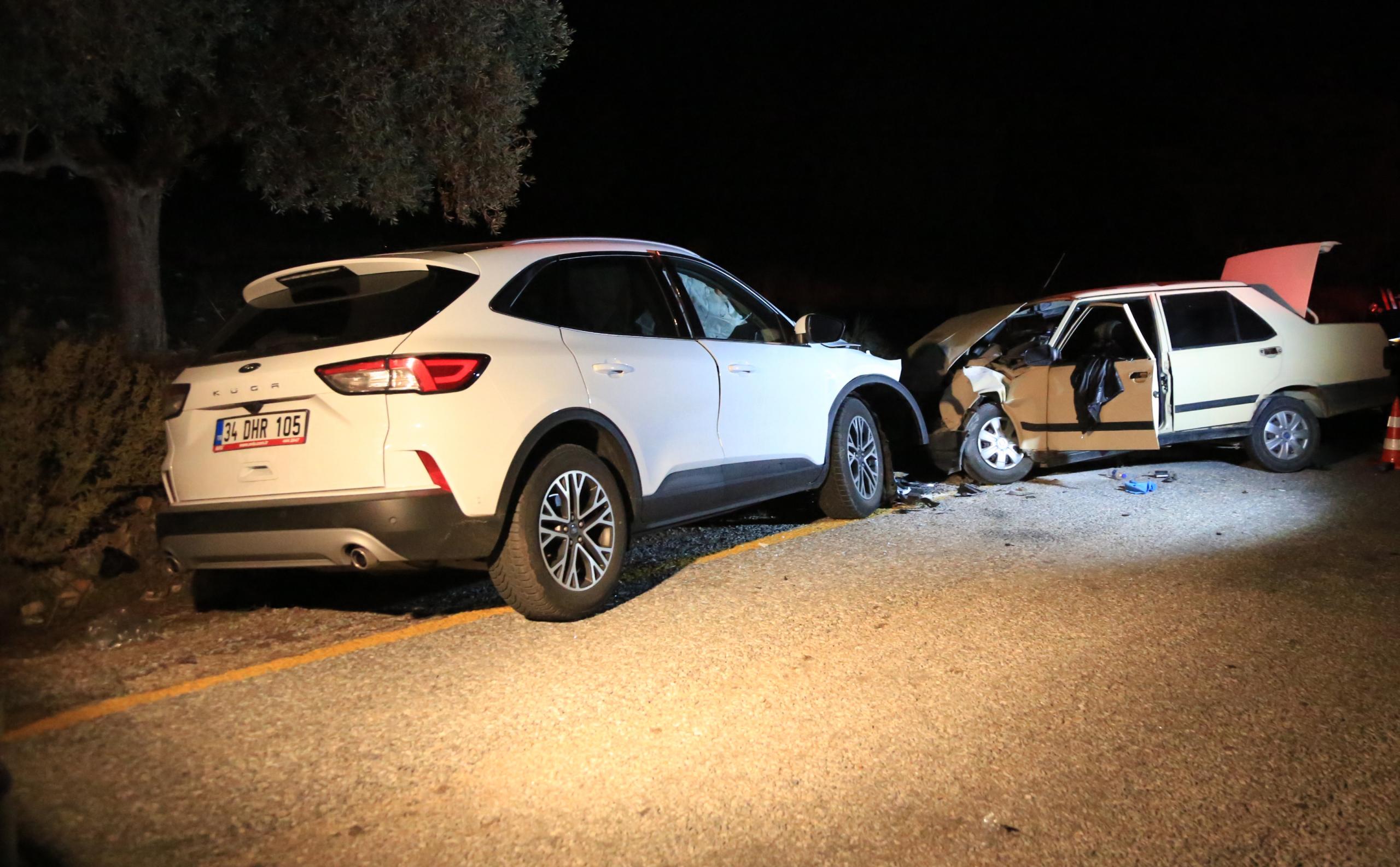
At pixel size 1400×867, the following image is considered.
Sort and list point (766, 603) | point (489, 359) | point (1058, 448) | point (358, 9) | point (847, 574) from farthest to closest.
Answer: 1. point (1058, 448)
2. point (358, 9)
3. point (847, 574)
4. point (766, 603)
5. point (489, 359)

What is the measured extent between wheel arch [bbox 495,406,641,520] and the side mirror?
Result: 201 cm

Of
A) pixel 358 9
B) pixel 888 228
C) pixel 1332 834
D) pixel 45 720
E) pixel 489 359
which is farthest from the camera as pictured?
pixel 888 228

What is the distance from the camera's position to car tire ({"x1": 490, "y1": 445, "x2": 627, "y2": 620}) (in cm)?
510

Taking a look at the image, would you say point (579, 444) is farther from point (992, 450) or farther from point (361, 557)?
point (992, 450)

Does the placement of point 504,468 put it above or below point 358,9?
below

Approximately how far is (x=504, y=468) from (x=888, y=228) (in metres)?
33.7

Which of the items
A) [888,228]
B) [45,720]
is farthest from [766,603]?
[888,228]

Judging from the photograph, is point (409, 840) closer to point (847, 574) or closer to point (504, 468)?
point (504, 468)

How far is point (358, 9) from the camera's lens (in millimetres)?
8953

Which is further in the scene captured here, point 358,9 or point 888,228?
point 888,228

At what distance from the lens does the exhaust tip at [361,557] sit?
4.73m

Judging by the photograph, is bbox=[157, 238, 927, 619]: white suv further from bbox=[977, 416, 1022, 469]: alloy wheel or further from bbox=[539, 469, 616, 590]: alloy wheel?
bbox=[977, 416, 1022, 469]: alloy wheel

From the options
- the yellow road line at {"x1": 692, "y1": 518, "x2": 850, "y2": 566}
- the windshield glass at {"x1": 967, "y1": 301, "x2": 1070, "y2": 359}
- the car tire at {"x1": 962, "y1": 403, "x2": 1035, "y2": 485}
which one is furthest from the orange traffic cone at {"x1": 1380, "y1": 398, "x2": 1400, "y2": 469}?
the yellow road line at {"x1": 692, "y1": 518, "x2": 850, "y2": 566}

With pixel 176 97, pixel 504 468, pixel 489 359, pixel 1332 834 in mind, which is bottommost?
pixel 1332 834
